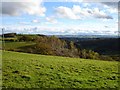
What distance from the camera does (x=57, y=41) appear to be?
218 ft

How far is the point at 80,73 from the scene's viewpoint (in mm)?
20000

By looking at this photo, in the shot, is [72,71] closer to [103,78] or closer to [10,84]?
[103,78]

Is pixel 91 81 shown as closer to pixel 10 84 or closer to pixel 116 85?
pixel 116 85

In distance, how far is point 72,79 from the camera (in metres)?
17.6

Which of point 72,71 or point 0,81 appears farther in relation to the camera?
point 72,71

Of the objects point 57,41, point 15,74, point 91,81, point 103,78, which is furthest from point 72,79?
point 57,41

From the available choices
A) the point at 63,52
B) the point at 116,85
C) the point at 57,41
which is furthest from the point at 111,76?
the point at 57,41

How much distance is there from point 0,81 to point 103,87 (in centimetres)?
707

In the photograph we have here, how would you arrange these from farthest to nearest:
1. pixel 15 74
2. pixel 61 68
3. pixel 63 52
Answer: pixel 63 52 < pixel 61 68 < pixel 15 74

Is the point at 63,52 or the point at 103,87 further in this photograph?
the point at 63,52

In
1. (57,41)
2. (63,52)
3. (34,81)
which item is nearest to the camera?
(34,81)

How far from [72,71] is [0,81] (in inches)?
270

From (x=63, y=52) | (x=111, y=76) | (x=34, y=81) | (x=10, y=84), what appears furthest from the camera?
(x=63, y=52)

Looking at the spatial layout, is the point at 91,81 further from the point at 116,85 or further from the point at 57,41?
the point at 57,41
